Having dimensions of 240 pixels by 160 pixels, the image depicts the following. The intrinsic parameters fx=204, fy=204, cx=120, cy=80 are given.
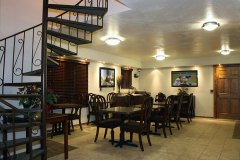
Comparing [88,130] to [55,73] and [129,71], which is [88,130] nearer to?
[55,73]

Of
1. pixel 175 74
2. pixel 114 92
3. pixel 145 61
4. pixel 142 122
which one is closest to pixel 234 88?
pixel 175 74

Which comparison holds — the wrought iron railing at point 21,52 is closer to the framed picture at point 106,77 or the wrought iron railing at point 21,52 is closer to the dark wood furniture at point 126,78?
the framed picture at point 106,77

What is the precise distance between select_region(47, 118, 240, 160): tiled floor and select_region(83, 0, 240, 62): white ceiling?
8.04ft

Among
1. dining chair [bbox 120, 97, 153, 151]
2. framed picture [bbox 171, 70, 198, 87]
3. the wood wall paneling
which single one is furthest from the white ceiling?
framed picture [bbox 171, 70, 198, 87]

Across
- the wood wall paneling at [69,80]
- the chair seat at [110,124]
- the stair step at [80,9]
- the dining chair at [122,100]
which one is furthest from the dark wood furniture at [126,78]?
the stair step at [80,9]

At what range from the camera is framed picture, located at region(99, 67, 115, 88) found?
24.9 ft

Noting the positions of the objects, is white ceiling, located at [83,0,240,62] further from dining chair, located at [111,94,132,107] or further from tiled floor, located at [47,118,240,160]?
tiled floor, located at [47,118,240,160]

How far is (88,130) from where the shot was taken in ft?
19.1

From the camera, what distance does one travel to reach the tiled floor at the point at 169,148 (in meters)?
3.58

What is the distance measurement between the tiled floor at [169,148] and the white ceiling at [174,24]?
8.04 ft

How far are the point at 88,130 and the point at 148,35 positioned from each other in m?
3.09

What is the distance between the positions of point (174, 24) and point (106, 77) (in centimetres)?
421

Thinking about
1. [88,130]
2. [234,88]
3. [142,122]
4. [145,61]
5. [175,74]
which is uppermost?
[145,61]

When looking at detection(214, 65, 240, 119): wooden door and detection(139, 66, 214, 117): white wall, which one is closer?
detection(214, 65, 240, 119): wooden door
